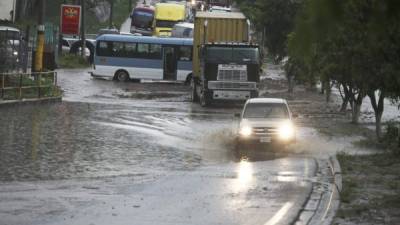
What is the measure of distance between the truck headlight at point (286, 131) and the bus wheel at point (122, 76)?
99.2 feet

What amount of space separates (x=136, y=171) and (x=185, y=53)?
3477 centimetres

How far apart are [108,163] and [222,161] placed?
319 cm

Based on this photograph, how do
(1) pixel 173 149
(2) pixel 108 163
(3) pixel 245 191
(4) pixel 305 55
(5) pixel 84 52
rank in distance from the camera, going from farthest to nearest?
(5) pixel 84 52 < (1) pixel 173 149 < (2) pixel 108 163 < (3) pixel 245 191 < (4) pixel 305 55

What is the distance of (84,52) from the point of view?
65.4 metres

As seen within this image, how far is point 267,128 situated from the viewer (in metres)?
23.3

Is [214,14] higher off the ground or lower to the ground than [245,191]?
higher

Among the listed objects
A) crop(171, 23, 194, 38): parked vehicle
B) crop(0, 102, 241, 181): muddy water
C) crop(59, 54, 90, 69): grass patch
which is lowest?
crop(0, 102, 241, 181): muddy water

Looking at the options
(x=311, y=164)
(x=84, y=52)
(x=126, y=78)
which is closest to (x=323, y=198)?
(x=311, y=164)

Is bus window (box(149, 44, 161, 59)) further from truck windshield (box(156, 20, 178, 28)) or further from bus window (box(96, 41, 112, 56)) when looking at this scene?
truck windshield (box(156, 20, 178, 28))

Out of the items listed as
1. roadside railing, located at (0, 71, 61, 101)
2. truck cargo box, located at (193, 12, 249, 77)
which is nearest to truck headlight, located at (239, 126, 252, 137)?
roadside railing, located at (0, 71, 61, 101)

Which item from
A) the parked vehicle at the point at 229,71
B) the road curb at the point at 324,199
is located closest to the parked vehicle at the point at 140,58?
the parked vehicle at the point at 229,71

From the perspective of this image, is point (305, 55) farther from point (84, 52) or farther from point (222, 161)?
point (84, 52)

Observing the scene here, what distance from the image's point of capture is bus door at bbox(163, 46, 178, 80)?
172ft

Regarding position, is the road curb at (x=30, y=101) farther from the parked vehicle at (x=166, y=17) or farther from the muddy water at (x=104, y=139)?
the parked vehicle at (x=166, y=17)
